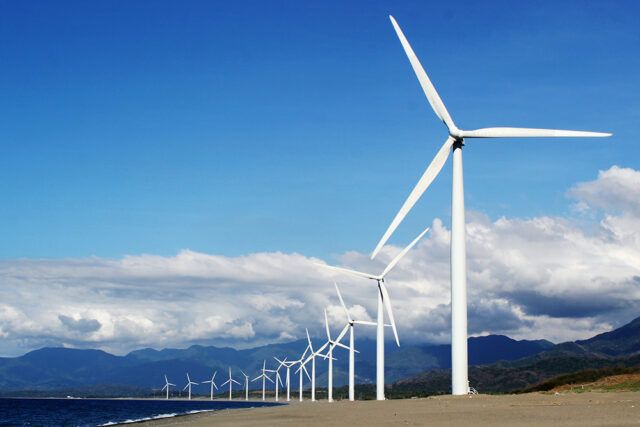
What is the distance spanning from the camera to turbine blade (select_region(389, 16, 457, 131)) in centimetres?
5155

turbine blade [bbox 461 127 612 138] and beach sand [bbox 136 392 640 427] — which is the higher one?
turbine blade [bbox 461 127 612 138]

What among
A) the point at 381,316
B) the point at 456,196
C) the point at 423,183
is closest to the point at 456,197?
the point at 456,196

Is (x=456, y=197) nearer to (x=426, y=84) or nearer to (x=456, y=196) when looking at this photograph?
(x=456, y=196)

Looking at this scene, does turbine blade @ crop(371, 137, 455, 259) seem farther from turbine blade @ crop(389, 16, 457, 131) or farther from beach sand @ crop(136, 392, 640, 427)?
beach sand @ crop(136, 392, 640, 427)

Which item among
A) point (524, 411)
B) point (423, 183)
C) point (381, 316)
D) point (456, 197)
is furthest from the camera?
point (381, 316)

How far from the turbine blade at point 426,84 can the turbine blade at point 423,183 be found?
1.87 metres

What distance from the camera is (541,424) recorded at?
28.0 metres

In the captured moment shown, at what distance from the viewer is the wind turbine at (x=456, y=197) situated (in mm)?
Answer: 43406

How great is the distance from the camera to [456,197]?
45.5 m

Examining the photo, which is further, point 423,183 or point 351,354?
point 351,354

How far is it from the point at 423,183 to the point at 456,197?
704cm

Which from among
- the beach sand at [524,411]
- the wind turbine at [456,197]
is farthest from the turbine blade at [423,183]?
the beach sand at [524,411]

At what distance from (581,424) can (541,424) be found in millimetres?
1683

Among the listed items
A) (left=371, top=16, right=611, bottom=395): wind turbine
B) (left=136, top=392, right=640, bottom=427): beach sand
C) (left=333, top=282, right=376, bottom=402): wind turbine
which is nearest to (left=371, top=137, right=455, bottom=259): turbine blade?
(left=371, top=16, right=611, bottom=395): wind turbine
